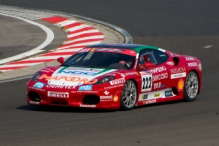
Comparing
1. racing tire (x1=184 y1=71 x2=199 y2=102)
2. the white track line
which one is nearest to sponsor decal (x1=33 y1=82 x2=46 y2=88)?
racing tire (x1=184 y1=71 x2=199 y2=102)

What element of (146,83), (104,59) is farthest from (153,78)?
(104,59)

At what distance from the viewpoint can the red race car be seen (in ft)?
30.4

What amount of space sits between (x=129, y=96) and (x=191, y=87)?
197 cm

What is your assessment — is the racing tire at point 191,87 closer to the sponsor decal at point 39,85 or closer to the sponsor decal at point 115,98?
the sponsor decal at point 115,98

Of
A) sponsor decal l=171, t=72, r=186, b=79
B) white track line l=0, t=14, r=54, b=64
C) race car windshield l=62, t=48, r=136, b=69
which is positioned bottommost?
white track line l=0, t=14, r=54, b=64

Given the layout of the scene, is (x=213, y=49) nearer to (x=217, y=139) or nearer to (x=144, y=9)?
(x=144, y=9)

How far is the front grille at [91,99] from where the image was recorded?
926 centimetres

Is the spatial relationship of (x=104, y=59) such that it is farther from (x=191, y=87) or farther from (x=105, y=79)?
(x=191, y=87)

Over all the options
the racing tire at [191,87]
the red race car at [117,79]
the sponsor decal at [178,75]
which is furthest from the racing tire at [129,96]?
the racing tire at [191,87]

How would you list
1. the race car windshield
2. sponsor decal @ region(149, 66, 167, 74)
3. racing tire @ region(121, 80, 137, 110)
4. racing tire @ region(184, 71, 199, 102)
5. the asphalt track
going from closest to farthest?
1. the asphalt track
2. racing tire @ region(121, 80, 137, 110)
3. the race car windshield
4. sponsor decal @ region(149, 66, 167, 74)
5. racing tire @ region(184, 71, 199, 102)

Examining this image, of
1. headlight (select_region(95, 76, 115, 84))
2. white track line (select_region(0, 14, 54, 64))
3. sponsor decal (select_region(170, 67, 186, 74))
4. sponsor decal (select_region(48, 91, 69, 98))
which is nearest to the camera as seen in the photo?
sponsor decal (select_region(48, 91, 69, 98))

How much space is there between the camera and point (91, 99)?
930 centimetres

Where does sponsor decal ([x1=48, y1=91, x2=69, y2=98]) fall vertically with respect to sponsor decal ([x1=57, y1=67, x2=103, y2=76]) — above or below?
below

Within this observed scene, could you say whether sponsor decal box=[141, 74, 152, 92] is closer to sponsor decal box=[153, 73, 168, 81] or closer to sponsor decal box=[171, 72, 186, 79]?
sponsor decal box=[153, 73, 168, 81]
